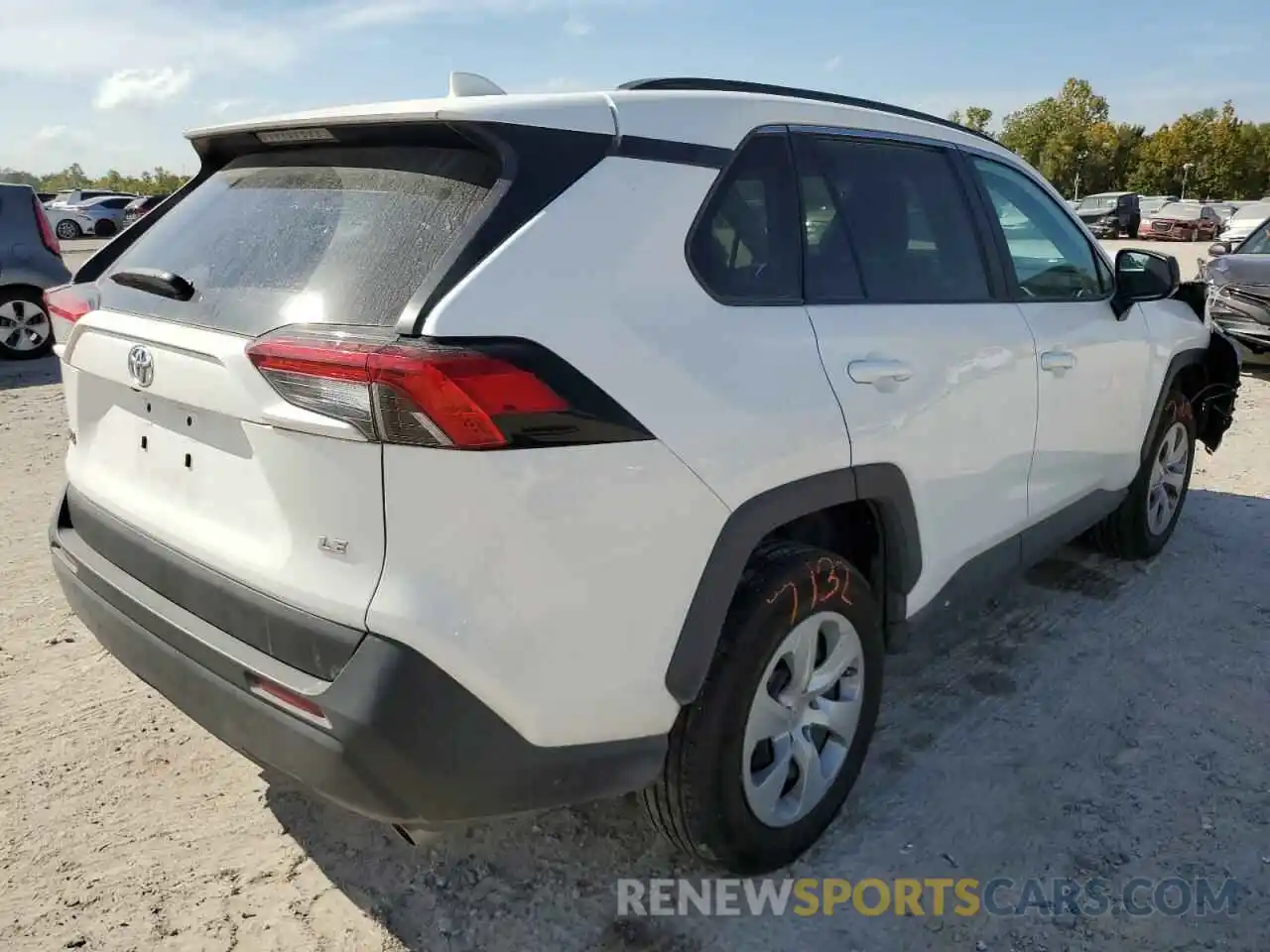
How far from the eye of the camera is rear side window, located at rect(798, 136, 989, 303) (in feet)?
8.48

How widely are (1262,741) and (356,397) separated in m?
3.04

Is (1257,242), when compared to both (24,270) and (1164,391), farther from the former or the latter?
(24,270)

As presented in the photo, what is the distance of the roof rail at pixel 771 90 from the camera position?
2.35m

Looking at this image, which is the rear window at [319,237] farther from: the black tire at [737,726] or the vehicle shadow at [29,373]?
the vehicle shadow at [29,373]

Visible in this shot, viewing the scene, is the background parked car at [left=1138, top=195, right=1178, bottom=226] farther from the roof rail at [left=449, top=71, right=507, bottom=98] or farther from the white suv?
the roof rail at [left=449, top=71, right=507, bottom=98]

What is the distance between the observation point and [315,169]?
2.27 meters

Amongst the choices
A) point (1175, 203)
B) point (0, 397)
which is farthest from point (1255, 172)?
point (0, 397)

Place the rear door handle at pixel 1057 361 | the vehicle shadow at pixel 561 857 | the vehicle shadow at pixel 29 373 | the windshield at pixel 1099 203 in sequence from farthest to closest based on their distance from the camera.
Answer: the windshield at pixel 1099 203
the vehicle shadow at pixel 29 373
the rear door handle at pixel 1057 361
the vehicle shadow at pixel 561 857

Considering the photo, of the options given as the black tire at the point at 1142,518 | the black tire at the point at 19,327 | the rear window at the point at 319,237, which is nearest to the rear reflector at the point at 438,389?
the rear window at the point at 319,237

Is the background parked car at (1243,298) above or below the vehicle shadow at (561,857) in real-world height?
above

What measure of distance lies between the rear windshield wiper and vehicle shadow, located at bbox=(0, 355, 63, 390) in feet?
24.3

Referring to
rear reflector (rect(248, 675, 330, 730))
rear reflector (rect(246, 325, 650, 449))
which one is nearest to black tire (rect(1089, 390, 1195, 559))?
rear reflector (rect(246, 325, 650, 449))

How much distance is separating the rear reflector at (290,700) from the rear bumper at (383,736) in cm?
1

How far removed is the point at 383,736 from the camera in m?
1.79
